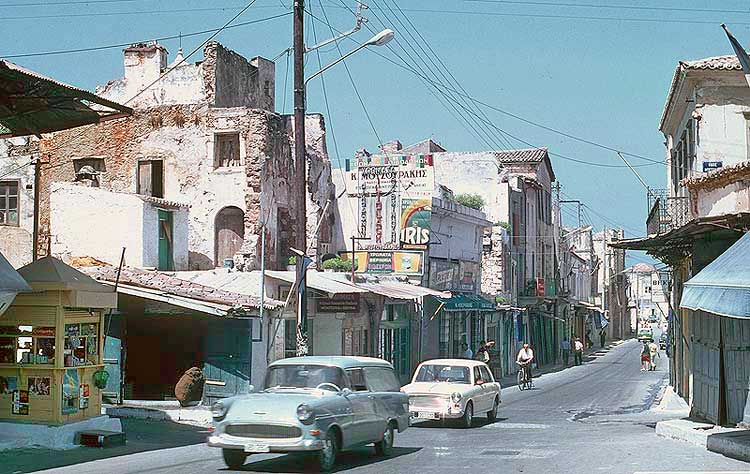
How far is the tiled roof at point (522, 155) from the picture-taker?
64.0m

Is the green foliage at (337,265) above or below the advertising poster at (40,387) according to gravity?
above

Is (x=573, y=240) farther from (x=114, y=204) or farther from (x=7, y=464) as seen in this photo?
(x=7, y=464)

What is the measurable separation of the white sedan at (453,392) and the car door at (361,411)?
6.10 m

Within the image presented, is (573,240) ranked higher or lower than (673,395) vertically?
higher

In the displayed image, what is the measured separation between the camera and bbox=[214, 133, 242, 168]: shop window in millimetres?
35312

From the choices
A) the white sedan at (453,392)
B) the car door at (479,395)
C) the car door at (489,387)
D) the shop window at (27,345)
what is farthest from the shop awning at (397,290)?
the shop window at (27,345)

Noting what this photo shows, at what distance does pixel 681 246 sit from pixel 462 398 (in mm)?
6293

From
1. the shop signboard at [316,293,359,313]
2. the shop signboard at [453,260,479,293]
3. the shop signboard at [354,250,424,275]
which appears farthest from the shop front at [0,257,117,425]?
the shop signboard at [453,260,479,293]

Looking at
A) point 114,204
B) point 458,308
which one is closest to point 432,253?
point 458,308

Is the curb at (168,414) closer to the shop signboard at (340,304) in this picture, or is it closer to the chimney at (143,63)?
the shop signboard at (340,304)

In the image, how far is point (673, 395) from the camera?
33375 mm

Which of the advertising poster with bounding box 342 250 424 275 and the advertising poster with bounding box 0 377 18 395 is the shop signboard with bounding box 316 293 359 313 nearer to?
the advertising poster with bounding box 342 250 424 275

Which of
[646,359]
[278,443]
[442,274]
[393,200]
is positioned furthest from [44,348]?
[646,359]

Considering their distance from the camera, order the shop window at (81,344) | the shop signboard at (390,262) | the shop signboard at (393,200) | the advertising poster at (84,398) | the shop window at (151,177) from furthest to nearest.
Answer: the shop signboard at (393,200)
the shop signboard at (390,262)
the shop window at (151,177)
the advertising poster at (84,398)
the shop window at (81,344)
